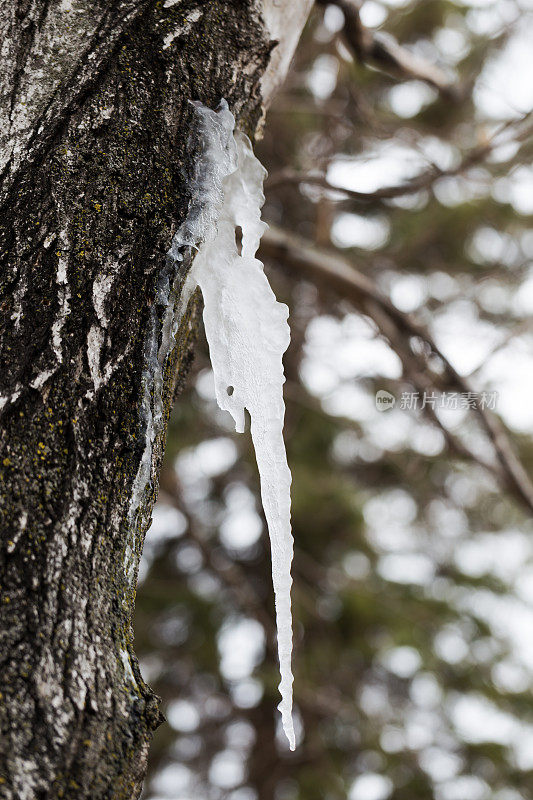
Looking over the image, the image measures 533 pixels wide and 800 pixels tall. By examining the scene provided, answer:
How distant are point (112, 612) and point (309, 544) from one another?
4.04 m

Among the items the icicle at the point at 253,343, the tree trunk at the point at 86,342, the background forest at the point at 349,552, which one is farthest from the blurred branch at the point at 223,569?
the tree trunk at the point at 86,342

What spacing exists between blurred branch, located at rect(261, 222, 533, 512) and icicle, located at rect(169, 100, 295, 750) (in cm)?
135

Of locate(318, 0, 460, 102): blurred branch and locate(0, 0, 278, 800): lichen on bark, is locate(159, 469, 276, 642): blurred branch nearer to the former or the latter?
locate(318, 0, 460, 102): blurred branch

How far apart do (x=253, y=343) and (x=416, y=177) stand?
1.57 meters

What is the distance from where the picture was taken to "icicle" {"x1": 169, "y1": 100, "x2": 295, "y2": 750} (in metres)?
1.11

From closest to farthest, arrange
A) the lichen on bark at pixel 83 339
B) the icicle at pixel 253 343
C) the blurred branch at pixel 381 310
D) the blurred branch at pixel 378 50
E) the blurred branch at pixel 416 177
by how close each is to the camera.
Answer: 1. the lichen on bark at pixel 83 339
2. the icicle at pixel 253 343
3. the blurred branch at pixel 378 50
4. the blurred branch at pixel 416 177
5. the blurred branch at pixel 381 310

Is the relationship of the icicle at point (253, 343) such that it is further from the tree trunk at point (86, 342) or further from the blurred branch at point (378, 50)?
the blurred branch at point (378, 50)

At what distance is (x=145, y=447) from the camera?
88 centimetres

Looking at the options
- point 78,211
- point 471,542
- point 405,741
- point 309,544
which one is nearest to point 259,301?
point 78,211

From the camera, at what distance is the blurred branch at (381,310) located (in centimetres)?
257

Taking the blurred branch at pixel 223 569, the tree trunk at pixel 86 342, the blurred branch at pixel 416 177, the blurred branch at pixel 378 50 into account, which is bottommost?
the tree trunk at pixel 86 342

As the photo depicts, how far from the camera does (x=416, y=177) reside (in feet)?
8.14

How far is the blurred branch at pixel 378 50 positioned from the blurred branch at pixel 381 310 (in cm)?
65

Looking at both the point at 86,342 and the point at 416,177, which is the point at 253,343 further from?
the point at 416,177
